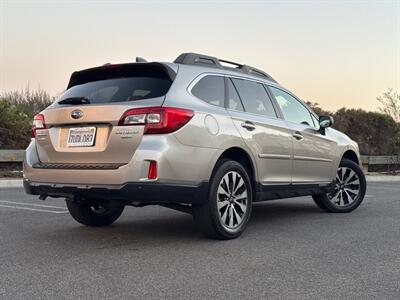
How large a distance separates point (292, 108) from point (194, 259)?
120 inches

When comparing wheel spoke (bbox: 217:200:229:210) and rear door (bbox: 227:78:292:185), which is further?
rear door (bbox: 227:78:292:185)

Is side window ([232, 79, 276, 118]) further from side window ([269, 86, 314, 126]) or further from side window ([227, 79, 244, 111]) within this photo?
side window ([269, 86, 314, 126])

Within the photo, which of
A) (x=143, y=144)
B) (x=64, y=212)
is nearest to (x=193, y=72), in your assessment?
(x=143, y=144)

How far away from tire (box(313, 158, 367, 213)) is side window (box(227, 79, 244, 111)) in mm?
2499

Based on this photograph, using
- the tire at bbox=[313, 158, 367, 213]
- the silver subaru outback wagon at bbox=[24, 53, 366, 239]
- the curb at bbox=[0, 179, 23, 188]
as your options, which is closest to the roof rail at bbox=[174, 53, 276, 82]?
the silver subaru outback wagon at bbox=[24, 53, 366, 239]

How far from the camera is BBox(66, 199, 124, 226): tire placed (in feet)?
18.9

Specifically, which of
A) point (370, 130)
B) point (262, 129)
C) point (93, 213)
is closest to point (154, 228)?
point (93, 213)

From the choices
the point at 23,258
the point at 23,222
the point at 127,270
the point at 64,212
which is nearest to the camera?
the point at 127,270

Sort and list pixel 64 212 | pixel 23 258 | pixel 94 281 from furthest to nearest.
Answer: pixel 64 212
pixel 23 258
pixel 94 281

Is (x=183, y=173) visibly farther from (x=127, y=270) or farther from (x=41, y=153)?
(x=41, y=153)

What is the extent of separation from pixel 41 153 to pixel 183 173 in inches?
58.3

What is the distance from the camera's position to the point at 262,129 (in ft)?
18.5

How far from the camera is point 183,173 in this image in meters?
4.56

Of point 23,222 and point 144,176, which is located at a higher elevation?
point 144,176
